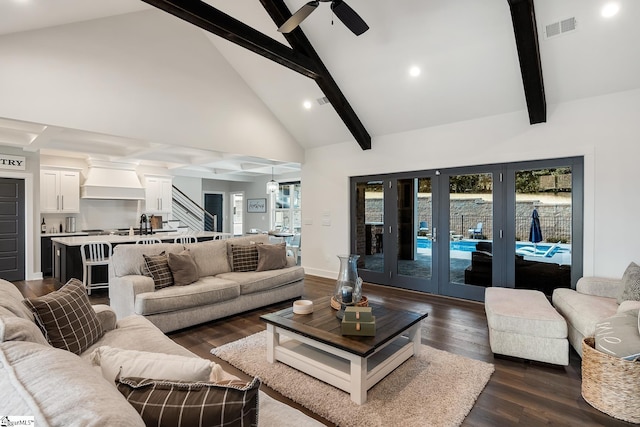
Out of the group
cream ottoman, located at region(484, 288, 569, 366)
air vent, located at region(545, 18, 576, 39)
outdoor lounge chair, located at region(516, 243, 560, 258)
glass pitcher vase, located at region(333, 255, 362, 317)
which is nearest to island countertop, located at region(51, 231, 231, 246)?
glass pitcher vase, located at region(333, 255, 362, 317)

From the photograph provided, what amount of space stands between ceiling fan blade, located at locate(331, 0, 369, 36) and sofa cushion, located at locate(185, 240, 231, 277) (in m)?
3.29

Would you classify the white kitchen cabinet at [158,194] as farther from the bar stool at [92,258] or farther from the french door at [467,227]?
the french door at [467,227]

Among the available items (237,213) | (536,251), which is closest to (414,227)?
(536,251)

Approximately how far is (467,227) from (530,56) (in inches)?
96.7

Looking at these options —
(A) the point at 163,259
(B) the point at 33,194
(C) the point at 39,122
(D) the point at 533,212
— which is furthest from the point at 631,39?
(B) the point at 33,194

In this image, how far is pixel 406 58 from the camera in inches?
172

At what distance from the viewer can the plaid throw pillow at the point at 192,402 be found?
92 centimetres

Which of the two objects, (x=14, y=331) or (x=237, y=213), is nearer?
(x=14, y=331)

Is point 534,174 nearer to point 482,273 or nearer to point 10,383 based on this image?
point 482,273

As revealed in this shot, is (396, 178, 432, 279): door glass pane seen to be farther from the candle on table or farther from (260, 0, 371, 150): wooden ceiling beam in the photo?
Answer: the candle on table

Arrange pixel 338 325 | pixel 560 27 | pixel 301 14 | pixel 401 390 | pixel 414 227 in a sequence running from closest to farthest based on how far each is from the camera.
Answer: pixel 401 390
pixel 338 325
pixel 301 14
pixel 560 27
pixel 414 227

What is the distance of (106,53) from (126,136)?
44.5 inches

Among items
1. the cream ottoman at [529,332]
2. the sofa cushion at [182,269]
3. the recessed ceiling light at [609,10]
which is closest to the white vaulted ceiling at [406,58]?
the recessed ceiling light at [609,10]

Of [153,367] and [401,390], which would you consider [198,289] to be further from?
[153,367]
